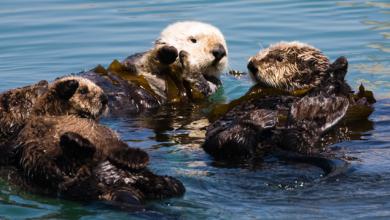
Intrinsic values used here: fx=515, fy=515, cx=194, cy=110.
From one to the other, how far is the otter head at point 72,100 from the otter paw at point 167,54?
1189 millimetres

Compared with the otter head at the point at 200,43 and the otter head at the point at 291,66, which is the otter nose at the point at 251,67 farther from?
the otter head at the point at 200,43

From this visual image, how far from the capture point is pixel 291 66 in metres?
5.36

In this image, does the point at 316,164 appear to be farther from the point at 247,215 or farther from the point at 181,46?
the point at 181,46

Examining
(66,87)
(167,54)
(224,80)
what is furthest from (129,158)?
(224,80)

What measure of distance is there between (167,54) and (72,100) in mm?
1481

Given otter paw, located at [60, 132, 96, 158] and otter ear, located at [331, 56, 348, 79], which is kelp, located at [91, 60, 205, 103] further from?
otter paw, located at [60, 132, 96, 158]

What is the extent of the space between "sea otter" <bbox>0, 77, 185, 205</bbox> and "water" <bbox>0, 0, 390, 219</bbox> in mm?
106

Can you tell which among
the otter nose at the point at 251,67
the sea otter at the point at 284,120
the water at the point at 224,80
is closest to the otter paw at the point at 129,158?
the water at the point at 224,80

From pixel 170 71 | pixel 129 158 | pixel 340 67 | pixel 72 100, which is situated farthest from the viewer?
pixel 170 71

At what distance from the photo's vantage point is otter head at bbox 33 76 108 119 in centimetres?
428

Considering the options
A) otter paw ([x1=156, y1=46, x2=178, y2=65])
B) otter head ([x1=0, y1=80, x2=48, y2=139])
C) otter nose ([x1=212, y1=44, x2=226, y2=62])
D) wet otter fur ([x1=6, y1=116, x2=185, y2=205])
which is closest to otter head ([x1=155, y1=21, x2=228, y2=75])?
otter nose ([x1=212, y1=44, x2=226, y2=62])

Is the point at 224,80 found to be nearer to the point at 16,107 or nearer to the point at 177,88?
the point at 177,88

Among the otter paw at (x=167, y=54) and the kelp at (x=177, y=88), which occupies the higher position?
the otter paw at (x=167, y=54)

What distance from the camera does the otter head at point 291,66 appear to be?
528 centimetres
